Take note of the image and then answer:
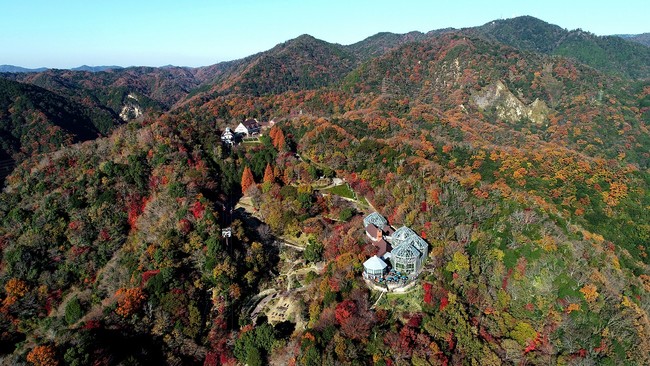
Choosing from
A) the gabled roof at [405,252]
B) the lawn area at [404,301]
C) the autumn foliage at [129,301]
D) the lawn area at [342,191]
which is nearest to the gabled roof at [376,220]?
the gabled roof at [405,252]

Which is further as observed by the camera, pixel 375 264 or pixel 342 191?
pixel 342 191

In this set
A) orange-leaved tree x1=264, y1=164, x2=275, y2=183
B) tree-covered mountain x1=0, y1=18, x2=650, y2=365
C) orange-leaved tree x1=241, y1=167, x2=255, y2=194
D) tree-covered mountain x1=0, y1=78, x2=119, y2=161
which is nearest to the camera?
tree-covered mountain x1=0, y1=18, x2=650, y2=365

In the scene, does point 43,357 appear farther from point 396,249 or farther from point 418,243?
point 418,243

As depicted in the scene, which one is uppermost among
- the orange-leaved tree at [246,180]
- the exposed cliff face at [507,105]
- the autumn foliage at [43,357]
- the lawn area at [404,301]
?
the exposed cliff face at [507,105]

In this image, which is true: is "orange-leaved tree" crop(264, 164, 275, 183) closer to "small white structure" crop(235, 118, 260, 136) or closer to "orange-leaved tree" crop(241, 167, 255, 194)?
"orange-leaved tree" crop(241, 167, 255, 194)

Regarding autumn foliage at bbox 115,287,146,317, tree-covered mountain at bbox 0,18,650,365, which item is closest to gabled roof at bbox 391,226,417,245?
tree-covered mountain at bbox 0,18,650,365

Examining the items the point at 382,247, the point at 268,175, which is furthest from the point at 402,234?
the point at 268,175

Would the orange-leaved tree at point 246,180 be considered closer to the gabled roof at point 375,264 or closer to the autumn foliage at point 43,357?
the gabled roof at point 375,264
